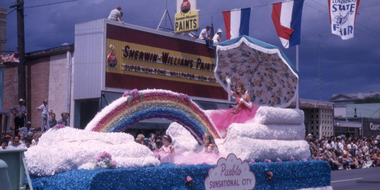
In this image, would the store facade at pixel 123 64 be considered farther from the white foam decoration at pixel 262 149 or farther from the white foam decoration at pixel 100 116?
the white foam decoration at pixel 100 116

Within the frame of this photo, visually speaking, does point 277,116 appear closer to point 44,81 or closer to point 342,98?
point 44,81

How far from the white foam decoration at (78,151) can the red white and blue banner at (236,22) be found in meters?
8.97

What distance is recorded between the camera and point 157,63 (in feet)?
65.3

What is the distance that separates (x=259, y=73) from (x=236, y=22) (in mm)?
4325

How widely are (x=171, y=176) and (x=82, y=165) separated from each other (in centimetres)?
133

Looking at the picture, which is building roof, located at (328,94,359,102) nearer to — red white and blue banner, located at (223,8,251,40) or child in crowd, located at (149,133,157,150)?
red white and blue banner, located at (223,8,251,40)

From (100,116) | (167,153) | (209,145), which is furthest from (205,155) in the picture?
(100,116)

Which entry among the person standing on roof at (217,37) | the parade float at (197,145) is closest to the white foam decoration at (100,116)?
the parade float at (197,145)

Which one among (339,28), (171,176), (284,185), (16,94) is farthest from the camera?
(16,94)

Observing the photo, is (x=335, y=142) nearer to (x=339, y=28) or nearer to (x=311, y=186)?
(x=339, y=28)

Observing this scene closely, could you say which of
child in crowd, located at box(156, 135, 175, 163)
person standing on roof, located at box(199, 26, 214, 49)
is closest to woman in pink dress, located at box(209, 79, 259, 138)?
child in crowd, located at box(156, 135, 175, 163)

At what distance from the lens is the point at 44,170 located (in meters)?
5.36

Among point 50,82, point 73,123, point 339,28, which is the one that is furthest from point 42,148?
point 50,82

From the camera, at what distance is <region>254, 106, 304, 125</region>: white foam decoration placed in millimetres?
8531
